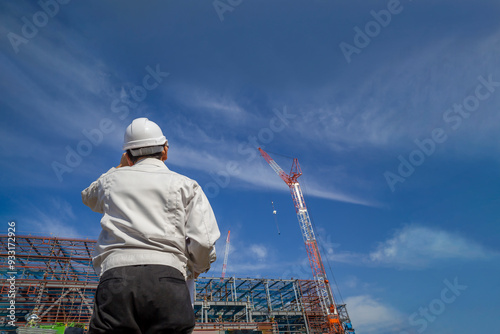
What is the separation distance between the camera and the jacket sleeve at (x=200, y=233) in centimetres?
155

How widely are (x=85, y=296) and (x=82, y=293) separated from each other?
473mm

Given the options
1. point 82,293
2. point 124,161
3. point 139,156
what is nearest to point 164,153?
point 139,156

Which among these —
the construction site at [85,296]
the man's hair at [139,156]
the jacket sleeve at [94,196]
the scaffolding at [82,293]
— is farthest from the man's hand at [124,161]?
the scaffolding at [82,293]

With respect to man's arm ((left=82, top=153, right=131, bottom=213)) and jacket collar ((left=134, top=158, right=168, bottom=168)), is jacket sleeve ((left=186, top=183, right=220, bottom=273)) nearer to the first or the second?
jacket collar ((left=134, top=158, right=168, bottom=168))

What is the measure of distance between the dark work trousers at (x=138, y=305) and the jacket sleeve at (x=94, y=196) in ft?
1.85

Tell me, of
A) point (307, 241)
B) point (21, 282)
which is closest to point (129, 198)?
point (21, 282)

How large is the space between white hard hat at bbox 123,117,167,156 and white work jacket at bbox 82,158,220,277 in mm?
217

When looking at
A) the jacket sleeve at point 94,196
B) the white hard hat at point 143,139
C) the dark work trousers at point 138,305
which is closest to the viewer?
the dark work trousers at point 138,305

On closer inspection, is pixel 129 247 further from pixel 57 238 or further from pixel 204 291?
pixel 204 291

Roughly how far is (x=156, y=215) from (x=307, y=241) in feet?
147

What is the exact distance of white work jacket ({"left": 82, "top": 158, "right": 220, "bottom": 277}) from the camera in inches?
57.3

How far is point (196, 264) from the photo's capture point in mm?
1645

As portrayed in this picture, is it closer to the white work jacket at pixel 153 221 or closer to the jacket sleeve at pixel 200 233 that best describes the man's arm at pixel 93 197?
the white work jacket at pixel 153 221

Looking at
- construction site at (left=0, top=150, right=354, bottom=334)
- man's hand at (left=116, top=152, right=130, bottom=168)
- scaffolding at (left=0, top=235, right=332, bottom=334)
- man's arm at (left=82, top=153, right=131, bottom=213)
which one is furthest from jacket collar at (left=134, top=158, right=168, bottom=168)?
scaffolding at (left=0, top=235, right=332, bottom=334)
